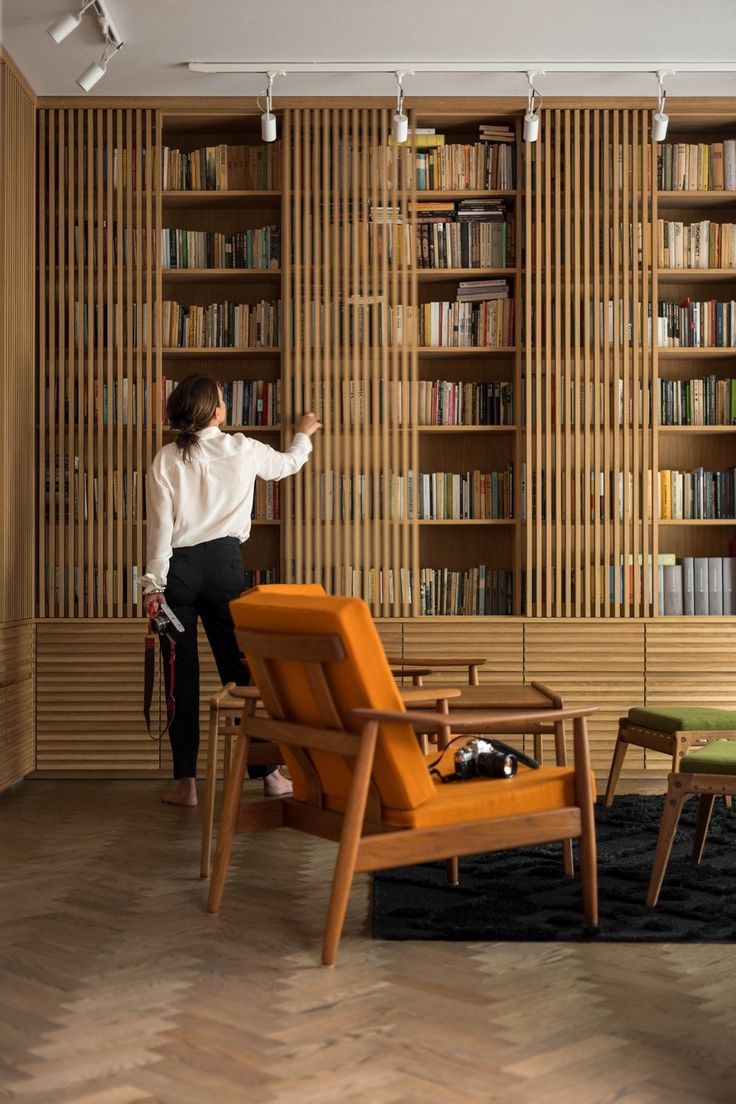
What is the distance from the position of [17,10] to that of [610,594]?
394cm

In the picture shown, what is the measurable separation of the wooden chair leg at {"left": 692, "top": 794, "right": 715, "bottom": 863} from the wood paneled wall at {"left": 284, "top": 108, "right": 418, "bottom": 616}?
2.45m

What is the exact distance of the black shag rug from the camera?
3.46 metres

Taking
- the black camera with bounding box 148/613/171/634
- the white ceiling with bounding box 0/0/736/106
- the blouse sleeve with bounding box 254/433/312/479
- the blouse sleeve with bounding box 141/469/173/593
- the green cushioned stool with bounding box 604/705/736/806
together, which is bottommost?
the green cushioned stool with bounding box 604/705/736/806

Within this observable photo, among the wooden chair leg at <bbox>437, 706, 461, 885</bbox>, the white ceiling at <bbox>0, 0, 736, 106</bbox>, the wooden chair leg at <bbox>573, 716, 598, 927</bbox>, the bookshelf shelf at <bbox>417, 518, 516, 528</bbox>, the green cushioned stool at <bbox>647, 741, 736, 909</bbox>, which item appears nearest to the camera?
the wooden chair leg at <bbox>573, 716, 598, 927</bbox>

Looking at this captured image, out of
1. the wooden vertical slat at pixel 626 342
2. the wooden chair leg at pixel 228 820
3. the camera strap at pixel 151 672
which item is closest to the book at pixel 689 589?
the wooden vertical slat at pixel 626 342

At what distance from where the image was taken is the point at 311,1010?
113 inches

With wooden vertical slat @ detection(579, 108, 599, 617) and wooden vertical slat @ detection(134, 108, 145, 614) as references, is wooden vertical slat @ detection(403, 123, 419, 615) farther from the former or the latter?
wooden vertical slat @ detection(134, 108, 145, 614)

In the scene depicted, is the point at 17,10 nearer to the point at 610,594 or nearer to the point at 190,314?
the point at 190,314

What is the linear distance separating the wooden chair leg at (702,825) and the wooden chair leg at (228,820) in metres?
1.62

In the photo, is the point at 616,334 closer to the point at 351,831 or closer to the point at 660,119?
the point at 660,119

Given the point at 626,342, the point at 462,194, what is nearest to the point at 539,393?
the point at 626,342

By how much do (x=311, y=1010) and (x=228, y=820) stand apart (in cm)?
87

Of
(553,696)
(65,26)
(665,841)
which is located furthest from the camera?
(65,26)

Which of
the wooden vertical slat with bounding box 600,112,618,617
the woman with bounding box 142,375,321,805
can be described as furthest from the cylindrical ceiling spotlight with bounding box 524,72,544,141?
the woman with bounding box 142,375,321,805
